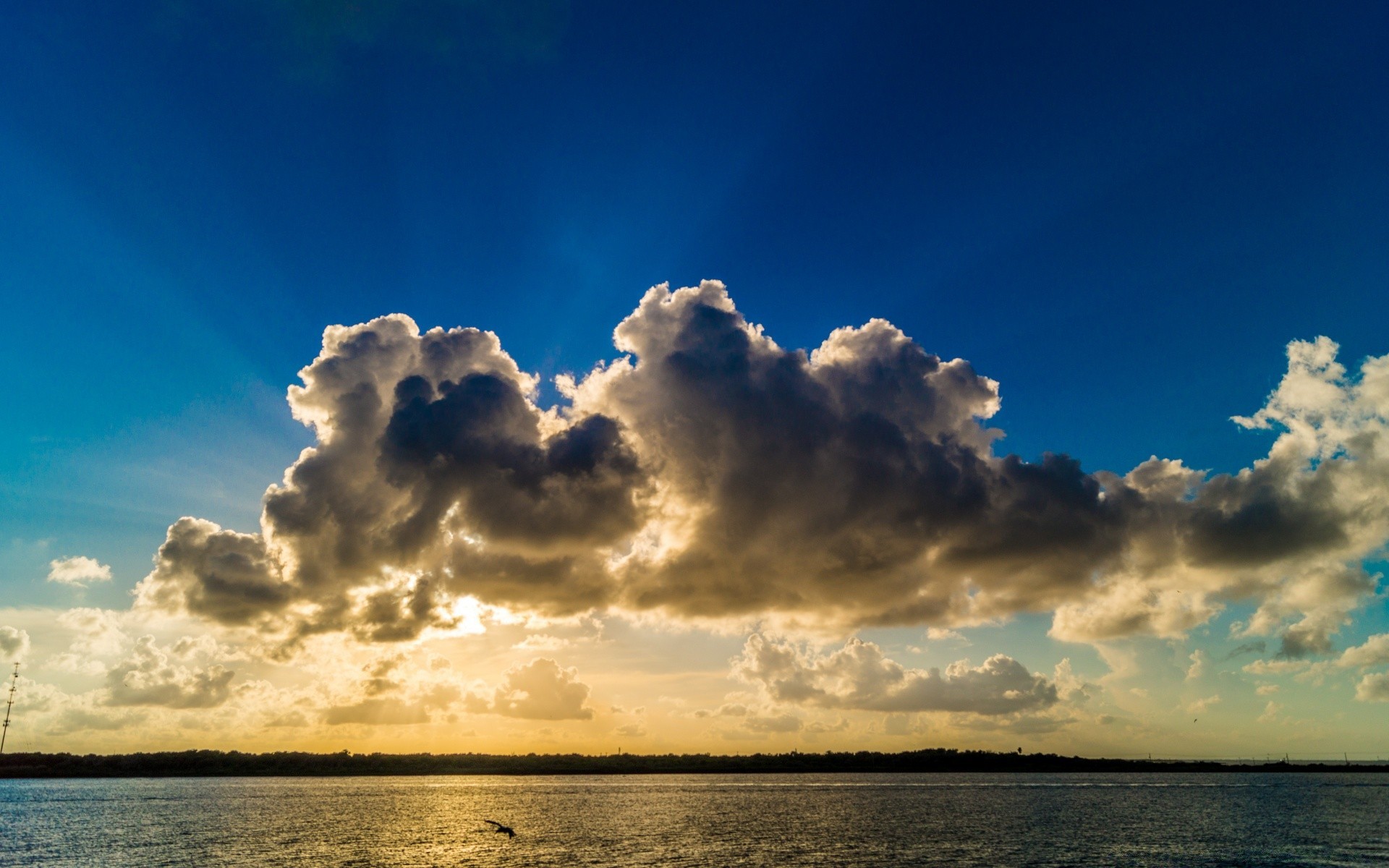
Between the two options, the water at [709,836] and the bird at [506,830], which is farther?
the bird at [506,830]

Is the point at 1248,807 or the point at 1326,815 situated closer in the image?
the point at 1326,815

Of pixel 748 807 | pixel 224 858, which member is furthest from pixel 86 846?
pixel 748 807

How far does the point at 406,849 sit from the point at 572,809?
289ft

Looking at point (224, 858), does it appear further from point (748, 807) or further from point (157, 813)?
point (748, 807)

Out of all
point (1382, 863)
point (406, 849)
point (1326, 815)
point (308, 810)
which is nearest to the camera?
point (1382, 863)

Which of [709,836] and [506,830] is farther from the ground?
[709,836]

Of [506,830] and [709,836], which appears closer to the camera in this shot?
[709,836]

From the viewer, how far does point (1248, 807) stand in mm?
194250

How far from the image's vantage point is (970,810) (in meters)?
182

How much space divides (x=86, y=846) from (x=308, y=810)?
8151 centimetres

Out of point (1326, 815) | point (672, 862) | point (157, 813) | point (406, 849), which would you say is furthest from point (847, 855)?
point (157, 813)

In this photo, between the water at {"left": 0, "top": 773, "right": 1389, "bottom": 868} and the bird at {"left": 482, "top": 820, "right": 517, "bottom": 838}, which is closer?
the water at {"left": 0, "top": 773, "right": 1389, "bottom": 868}

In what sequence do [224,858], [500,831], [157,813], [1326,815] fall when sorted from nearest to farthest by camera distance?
[224,858], [500,831], [1326,815], [157,813]

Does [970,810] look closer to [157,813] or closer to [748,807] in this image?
[748,807]
